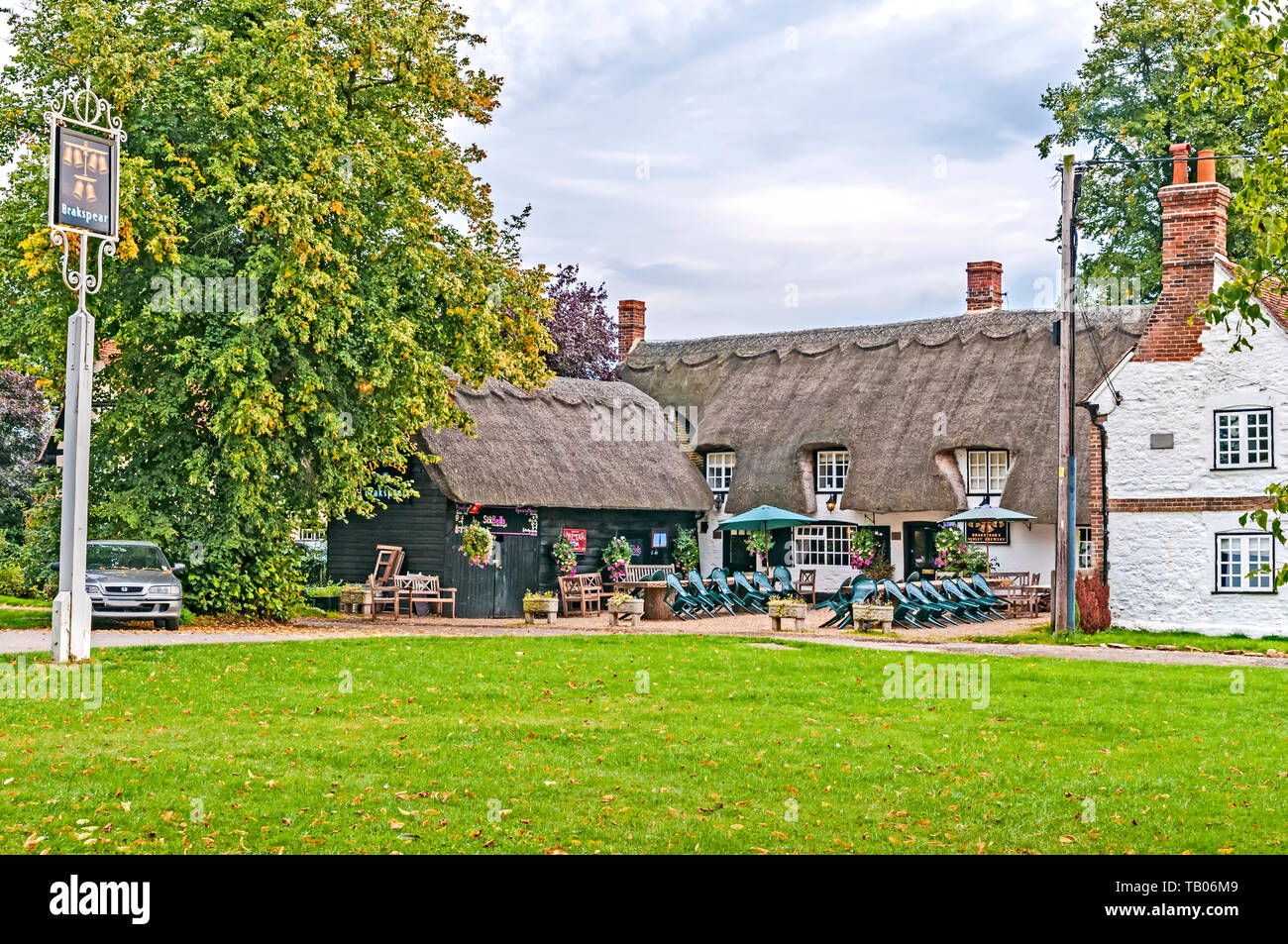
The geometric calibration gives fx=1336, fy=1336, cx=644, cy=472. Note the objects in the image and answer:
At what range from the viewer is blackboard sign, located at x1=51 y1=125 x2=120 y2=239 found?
16.7 m

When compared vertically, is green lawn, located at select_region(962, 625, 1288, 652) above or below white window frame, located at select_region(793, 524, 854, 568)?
below

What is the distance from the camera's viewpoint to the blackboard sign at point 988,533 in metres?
33.0

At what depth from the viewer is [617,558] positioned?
33.5 m

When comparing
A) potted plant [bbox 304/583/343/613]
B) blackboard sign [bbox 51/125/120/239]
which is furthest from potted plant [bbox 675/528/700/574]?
blackboard sign [bbox 51/125/120/239]

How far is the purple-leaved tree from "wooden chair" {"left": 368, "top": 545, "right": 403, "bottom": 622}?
1647 cm

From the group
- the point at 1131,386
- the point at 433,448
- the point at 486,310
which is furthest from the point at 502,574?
the point at 1131,386

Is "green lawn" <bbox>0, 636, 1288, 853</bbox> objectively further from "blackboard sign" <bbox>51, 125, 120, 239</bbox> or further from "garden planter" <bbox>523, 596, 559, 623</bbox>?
"garden planter" <bbox>523, 596, 559, 623</bbox>

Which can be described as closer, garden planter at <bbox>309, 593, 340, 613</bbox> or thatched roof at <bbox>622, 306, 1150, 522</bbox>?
garden planter at <bbox>309, 593, 340, 613</bbox>

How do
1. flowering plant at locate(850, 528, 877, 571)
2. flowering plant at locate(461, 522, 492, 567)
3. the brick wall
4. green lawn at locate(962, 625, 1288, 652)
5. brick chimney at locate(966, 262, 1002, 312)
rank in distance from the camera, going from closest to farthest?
green lawn at locate(962, 625, 1288, 652) → the brick wall → flowering plant at locate(461, 522, 492, 567) → flowering plant at locate(850, 528, 877, 571) → brick chimney at locate(966, 262, 1002, 312)

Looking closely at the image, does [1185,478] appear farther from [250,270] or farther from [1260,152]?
[1260,152]

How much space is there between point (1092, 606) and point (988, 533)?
794cm

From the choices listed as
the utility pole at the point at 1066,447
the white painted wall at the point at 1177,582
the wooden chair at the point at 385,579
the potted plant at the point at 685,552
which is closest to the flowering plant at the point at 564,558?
the wooden chair at the point at 385,579

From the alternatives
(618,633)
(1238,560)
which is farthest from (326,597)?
(1238,560)
